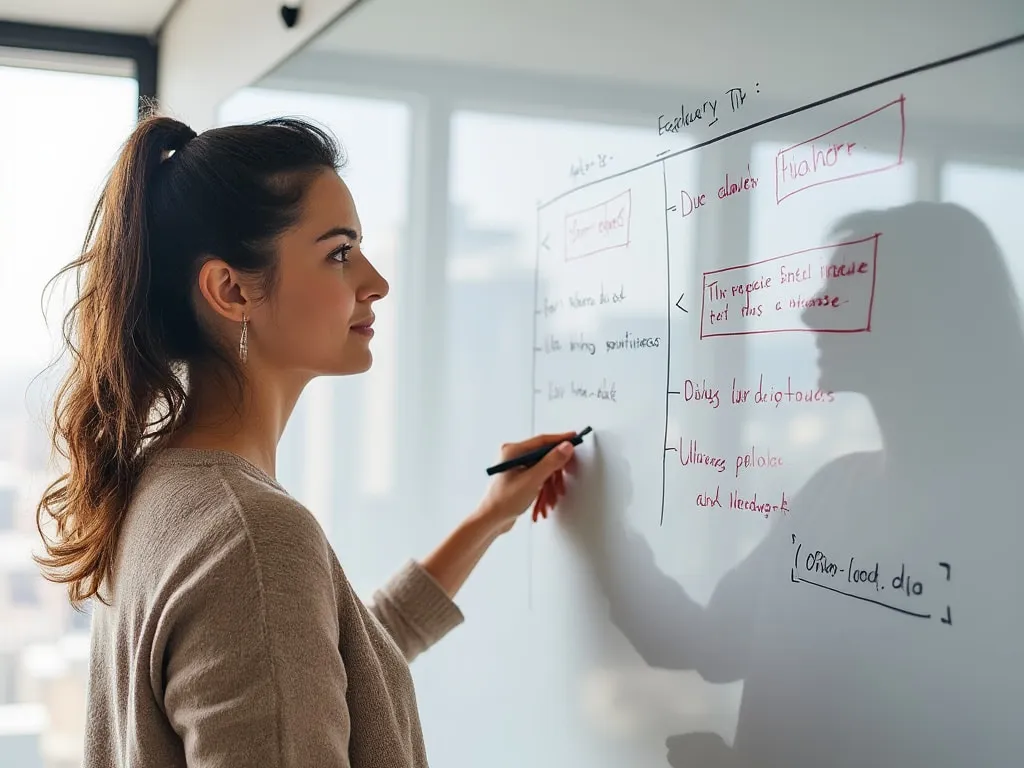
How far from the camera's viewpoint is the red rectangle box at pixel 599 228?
3.70ft

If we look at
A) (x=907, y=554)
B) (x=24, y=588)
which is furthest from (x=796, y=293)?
(x=24, y=588)

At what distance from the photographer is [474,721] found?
1.44 m

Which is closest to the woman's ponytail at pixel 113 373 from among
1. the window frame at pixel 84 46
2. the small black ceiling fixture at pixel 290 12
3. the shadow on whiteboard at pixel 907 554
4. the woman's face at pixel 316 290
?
the woman's face at pixel 316 290

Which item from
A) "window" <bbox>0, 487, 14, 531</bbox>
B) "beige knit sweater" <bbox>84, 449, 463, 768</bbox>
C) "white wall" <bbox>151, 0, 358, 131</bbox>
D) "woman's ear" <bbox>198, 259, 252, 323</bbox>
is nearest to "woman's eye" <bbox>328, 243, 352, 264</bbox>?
"woman's ear" <bbox>198, 259, 252, 323</bbox>

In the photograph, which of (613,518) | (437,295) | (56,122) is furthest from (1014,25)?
(56,122)

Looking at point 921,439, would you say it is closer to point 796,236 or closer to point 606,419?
point 796,236

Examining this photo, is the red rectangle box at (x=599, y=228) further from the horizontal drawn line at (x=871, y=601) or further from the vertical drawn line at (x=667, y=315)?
the horizontal drawn line at (x=871, y=601)

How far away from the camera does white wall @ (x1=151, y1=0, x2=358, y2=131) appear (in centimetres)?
190

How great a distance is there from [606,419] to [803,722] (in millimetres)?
417

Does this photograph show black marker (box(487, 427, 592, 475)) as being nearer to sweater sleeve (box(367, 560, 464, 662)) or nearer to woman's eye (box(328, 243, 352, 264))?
sweater sleeve (box(367, 560, 464, 662))

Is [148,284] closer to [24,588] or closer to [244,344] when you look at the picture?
[244,344]

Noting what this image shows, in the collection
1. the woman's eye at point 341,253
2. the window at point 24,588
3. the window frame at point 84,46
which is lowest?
the window at point 24,588

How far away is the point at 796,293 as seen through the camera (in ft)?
2.88

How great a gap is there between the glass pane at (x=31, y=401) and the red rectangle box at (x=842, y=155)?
2.34 meters
